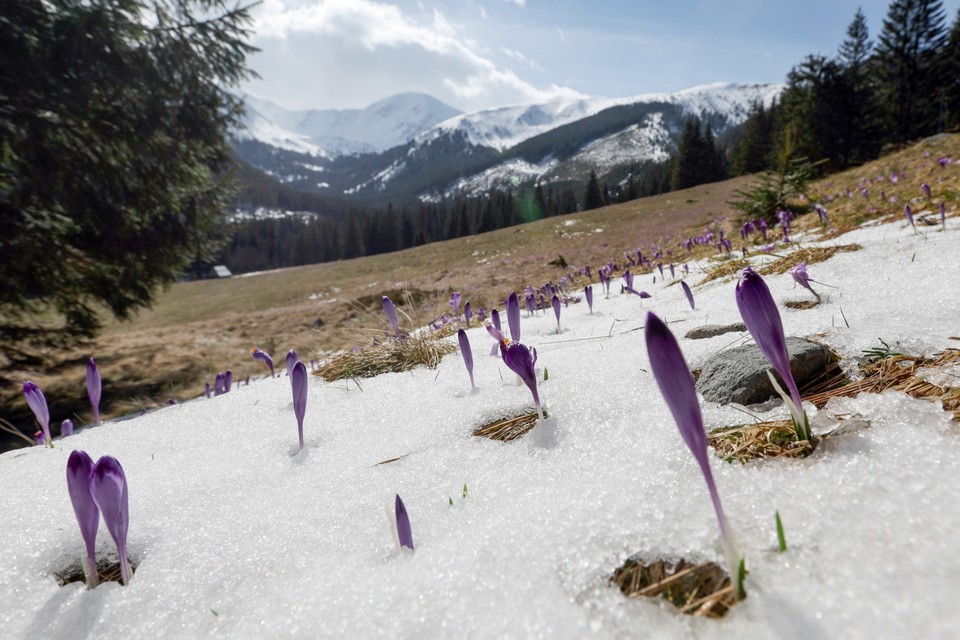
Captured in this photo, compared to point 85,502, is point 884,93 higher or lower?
higher

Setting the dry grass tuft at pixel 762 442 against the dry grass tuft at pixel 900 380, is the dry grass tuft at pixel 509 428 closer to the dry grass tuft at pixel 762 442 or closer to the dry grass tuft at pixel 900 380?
the dry grass tuft at pixel 762 442

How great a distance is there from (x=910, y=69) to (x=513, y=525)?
4691 cm

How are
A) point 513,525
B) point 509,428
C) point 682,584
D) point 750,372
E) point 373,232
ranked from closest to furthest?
point 682,584 < point 513,525 < point 750,372 < point 509,428 < point 373,232

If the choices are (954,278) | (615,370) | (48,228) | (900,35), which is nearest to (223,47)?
(48,228)

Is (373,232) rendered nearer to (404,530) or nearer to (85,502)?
(85,502)

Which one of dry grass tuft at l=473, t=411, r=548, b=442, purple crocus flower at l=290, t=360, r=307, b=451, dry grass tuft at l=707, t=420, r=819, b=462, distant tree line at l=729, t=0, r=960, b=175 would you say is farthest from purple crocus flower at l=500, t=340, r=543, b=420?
distant tree line at l=729, t=0, r=960, b=175

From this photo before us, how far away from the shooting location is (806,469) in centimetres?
84

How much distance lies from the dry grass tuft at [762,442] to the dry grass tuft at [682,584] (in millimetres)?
297

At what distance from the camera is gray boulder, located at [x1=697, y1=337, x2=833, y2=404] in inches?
48.3

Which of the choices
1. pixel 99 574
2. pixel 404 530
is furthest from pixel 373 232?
pixel 404 530

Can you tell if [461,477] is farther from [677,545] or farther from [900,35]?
[900,35]

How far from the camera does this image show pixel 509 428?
1.39 m

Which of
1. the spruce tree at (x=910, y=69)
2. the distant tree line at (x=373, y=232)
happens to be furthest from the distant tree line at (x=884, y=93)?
the distant tree line at (x=373, y=232)

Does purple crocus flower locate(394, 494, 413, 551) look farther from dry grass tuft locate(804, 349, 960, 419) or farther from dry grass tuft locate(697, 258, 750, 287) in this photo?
dry grass tuft locate(697, 258, 750, 287)
